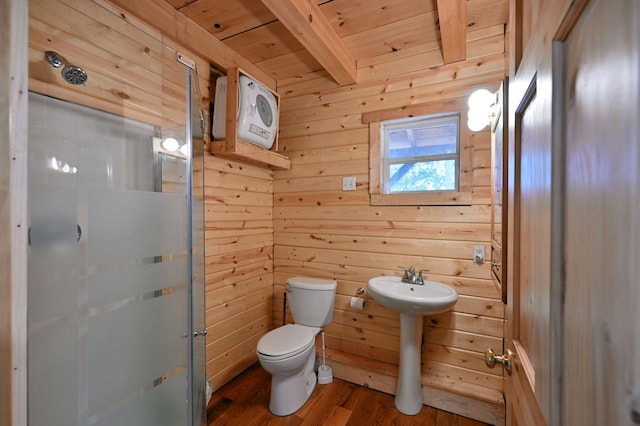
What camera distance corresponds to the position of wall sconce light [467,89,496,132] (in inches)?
62.4

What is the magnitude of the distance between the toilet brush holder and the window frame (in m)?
1.38

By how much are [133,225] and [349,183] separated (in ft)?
5.39

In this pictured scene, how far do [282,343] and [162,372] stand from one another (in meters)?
0.89

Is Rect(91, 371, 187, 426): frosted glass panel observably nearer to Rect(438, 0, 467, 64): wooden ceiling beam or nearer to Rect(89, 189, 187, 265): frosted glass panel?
Rect(89, 189, 187, 265): frosted glass panel

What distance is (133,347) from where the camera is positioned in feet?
3.06

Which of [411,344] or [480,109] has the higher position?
[480,109]

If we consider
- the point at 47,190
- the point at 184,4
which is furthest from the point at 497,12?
the point at 47,190

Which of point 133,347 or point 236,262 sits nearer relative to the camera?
point 133,347

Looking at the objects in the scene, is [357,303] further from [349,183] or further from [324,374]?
[349,183]

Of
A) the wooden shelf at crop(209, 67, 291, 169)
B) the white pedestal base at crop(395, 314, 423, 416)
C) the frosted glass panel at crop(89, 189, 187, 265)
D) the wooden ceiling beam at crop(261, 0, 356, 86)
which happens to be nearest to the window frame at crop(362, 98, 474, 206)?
the wooden ceiling beam at crop(261, 0, 356, 86)

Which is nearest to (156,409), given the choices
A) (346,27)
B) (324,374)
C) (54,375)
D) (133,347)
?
(133,347)

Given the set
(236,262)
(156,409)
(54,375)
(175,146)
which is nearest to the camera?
(54,375)

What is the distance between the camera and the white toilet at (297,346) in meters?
1.72

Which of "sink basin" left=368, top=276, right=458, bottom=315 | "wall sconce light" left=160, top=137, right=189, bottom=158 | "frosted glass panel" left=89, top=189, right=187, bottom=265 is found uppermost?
"wall sconce light" left=160, top=137, right=189, bottom=158
